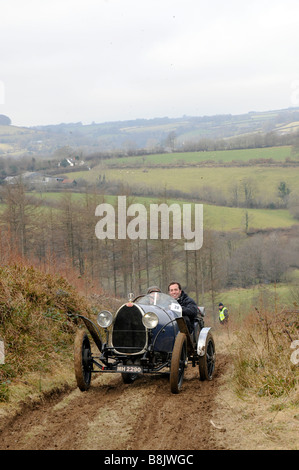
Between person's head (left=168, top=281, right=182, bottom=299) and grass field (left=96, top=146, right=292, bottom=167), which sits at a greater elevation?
grass field (left=96, top=146, right=292, bottom=167)

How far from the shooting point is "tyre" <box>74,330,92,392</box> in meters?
8.73

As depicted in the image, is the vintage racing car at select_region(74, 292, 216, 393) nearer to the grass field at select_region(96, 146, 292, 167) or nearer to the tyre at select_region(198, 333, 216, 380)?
the tyre at select_region(198, 333, 216, 380)

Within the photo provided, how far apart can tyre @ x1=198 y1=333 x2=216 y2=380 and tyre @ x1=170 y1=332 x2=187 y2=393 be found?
524mm

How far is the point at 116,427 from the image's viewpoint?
22.6ft

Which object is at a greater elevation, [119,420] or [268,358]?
[268,358]

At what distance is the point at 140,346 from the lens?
356 inches

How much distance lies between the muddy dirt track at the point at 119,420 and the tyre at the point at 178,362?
0.20 m

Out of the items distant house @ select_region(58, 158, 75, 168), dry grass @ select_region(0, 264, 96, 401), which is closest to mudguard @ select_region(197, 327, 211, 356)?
dry grass @ select_region(0, 264, 96, 401)

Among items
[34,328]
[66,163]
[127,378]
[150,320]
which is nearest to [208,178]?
[66,163]

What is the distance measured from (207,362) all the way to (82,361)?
2737 mm

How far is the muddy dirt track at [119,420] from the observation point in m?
6.23

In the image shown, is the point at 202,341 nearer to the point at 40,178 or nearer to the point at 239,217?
the point at 239,217
